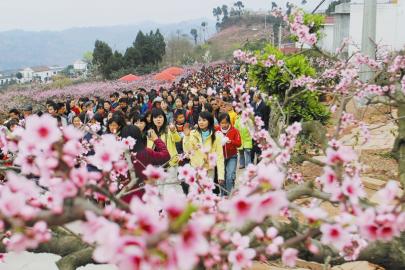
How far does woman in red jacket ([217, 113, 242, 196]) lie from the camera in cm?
666

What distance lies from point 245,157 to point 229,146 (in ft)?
7.78

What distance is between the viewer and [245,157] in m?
8.98

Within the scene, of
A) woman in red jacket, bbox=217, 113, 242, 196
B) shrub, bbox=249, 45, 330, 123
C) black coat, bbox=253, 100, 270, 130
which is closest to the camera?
woman in red jacket, bbox=217, 113, 242, 196

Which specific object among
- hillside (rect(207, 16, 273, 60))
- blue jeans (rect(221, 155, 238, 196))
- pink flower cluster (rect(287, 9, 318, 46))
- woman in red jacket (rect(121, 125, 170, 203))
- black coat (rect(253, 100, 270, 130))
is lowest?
blue jeans (rect(221, 155, 238, 196))

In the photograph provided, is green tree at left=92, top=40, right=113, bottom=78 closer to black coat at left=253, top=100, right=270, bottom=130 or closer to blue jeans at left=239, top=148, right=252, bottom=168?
blue jeans at left=239, top=148, right=252, bottom=168

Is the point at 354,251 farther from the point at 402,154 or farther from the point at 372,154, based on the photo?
the point at 372,154

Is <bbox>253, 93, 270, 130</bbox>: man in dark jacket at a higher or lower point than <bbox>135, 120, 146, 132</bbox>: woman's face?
lower

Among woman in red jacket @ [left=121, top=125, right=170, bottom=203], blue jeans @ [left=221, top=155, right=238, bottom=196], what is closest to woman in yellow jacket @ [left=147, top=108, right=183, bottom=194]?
blue jeans @ [left=221, top=155, right=238, bottom=196]

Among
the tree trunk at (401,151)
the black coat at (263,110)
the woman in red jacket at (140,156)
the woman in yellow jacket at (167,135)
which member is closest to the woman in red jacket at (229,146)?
the woman in yellow jacket at (167,135)

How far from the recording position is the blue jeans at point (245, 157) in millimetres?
8883

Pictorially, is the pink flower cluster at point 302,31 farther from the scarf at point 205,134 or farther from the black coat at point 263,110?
the black coat at point 263,110

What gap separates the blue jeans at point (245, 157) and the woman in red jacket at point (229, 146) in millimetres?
1856

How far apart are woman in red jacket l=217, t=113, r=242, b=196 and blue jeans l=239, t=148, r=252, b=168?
1.86m

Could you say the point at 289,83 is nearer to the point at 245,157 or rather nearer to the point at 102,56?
the point at 245,157
